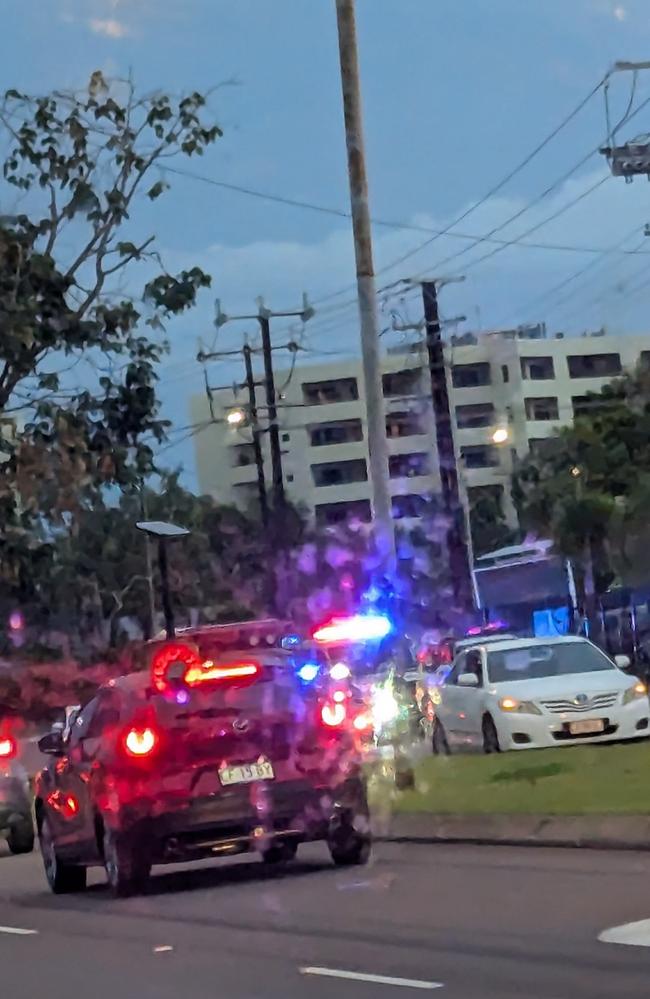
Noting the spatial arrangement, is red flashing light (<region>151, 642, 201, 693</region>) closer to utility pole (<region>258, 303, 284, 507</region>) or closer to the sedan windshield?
the sedan windshield

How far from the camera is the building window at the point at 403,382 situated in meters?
50.1

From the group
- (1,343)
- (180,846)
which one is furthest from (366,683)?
(180,846)

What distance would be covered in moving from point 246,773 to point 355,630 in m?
12.3

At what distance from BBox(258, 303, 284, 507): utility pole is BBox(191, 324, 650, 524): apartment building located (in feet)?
51.0

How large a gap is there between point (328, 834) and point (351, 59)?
44.8ft

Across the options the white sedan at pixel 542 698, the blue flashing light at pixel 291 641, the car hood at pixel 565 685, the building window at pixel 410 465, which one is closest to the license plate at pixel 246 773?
the blue flashing light at pixel 291 641

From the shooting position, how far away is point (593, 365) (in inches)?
3568

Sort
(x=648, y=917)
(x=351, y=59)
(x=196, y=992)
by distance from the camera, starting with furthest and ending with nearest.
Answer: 1. (x=351, y=59)
2. (x=648, y=917)
3. (x=196, y=992)

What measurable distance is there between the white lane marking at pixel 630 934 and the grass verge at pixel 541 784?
4039mm

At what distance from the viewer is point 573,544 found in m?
55.5

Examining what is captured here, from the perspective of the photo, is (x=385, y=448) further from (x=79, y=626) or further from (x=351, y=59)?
(x=79, y=626)

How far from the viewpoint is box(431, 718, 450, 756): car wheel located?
79.6ft

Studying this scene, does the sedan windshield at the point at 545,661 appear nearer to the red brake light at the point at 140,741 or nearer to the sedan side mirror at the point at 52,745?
the sedan side mirror at the point at 52,745

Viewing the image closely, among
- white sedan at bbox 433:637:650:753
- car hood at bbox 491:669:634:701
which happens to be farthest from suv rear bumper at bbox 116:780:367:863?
car hood at bbox 491:669:634:701
